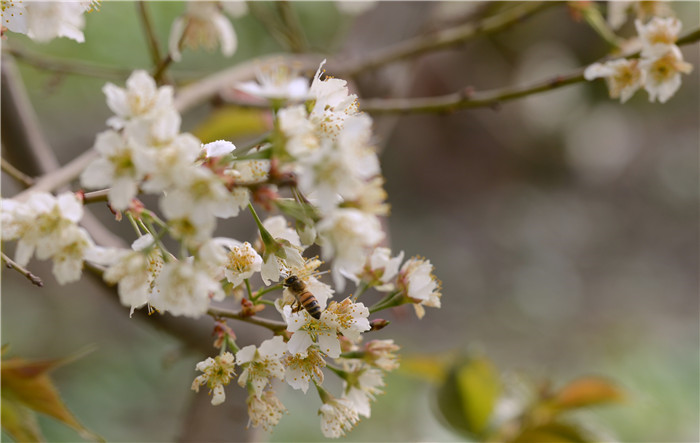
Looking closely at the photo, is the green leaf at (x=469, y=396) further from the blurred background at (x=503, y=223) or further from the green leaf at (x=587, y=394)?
the blurred background at (x=503, y=223)

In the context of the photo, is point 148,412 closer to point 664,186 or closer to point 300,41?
point 300,41

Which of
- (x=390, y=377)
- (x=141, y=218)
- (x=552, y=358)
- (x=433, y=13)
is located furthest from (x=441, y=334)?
(x=141, y=218)

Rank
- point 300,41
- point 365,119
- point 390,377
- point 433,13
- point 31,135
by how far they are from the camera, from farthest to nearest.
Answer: point 390,377 → point 433,13 → point 300,41 → point 31,135 → point 365,119

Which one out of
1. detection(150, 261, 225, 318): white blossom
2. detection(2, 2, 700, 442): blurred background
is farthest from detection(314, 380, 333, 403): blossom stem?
detection(2, 2, 700, 442): blurred background

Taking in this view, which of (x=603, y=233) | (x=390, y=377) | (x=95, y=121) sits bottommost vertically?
(x=390, y=377)

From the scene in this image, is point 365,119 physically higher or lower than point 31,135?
lower


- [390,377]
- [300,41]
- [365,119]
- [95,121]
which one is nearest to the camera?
[365,119]

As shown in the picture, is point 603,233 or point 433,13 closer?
point 433,13

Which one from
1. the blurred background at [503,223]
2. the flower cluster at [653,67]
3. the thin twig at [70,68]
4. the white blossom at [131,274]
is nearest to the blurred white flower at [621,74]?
the flower cluster at [653,67]
